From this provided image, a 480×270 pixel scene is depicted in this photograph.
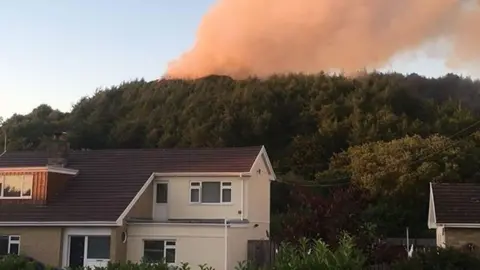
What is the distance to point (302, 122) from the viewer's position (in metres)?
73.5

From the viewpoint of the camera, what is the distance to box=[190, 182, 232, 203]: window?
3756 cm

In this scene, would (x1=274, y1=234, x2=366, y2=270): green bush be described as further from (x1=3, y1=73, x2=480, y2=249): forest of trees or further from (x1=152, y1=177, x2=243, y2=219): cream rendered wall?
(x1=3, y1=73, x2=480, y2=249): forest of trees

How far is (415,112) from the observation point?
71.1m

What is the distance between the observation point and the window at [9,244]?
35.3 metres

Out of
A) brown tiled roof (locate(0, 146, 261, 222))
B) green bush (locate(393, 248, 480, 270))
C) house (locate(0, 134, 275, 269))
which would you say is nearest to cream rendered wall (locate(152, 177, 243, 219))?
house (locate(0, 134, 275, 269))

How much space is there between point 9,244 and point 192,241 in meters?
9.32

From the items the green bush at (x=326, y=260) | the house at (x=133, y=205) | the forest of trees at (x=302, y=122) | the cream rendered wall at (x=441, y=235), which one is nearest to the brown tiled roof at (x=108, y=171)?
the house at (x=133, y=205)

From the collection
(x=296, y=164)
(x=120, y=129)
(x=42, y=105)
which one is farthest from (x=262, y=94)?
(x=42, y=105)

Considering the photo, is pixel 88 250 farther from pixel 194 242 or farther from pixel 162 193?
pixel 162 193

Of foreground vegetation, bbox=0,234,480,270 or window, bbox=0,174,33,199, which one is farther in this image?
window, bbox=0,174,33,199

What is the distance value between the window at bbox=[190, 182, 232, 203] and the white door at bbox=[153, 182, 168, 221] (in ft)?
4.93

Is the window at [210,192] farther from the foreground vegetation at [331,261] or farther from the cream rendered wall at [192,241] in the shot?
the foreground vegetation at [331,261]

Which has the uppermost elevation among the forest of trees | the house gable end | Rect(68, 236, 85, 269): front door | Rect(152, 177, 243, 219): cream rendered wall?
the forest of trees

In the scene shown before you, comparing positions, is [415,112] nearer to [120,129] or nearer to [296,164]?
[296,164]
